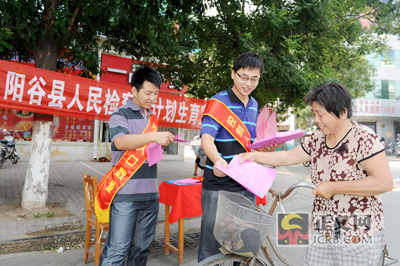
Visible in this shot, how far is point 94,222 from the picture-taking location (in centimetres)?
344

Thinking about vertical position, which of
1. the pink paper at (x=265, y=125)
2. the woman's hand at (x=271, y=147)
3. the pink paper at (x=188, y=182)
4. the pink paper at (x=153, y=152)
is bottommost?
the pink paper at (x=188, y=182)

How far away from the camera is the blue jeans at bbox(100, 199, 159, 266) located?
217 centimetres

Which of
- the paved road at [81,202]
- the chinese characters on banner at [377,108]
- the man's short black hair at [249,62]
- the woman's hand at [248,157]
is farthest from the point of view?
the chinese characters on banner at [377,108]

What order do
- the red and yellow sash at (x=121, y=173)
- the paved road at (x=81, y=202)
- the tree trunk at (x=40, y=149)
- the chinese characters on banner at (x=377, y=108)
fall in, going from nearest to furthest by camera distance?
the red and yellow sash at (x=121, y=173), the paved road at (x=81, y=202), the tree trunk at (x=40, y=149), the chinese characters on banner at (x=377, y=108)

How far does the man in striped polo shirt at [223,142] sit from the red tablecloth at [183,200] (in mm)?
1466

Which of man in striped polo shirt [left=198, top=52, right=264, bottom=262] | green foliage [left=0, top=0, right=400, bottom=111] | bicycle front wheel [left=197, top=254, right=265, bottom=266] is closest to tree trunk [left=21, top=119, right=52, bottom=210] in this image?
green foliage [left=0, top=0, right=400, bottom=111]

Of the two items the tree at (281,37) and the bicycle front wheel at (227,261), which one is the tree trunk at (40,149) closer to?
the tree at (281,37)

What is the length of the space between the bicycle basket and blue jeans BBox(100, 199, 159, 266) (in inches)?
31.2

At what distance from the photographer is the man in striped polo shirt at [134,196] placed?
2166mm

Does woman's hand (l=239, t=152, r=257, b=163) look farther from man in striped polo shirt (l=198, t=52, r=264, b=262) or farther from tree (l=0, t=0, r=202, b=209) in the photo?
tree (l=0, t=0, r=202, b=209)

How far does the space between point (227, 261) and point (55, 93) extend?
440 cm

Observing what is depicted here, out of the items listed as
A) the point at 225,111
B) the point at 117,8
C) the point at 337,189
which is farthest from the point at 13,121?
the point at 337,189

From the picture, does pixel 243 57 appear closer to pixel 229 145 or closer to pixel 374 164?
pixel 229 145

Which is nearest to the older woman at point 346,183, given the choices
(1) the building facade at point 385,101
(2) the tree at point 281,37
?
(2) the tree at point 281,37
